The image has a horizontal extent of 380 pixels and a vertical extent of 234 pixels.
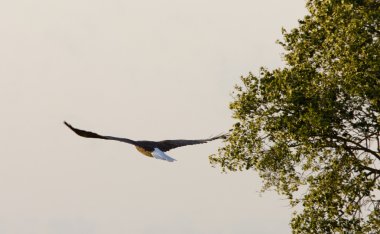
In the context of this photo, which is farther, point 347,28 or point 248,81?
point 248,81

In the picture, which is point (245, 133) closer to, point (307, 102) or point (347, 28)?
point (307, 102)

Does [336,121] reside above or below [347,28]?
below

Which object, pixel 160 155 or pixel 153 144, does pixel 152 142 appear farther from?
pixel 160 155

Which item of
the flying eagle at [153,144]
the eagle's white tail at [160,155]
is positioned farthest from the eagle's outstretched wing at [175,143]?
the eagle's white tail at [160,155]

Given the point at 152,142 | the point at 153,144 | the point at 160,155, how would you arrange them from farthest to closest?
1. the point at 152,142
2. the point at 153,144
3. the point at 160,155

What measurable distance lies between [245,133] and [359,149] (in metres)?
4.89

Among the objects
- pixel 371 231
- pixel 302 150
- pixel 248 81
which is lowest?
pixel 371 231

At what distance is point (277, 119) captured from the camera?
32.9 m

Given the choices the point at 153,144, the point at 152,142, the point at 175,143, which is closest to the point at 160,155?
the point at 153,144

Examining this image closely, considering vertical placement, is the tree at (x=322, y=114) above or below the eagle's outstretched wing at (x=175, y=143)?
above

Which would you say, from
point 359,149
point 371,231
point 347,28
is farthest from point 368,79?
point 371,231

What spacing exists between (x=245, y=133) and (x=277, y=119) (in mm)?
2188

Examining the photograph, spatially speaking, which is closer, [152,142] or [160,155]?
[160,155]

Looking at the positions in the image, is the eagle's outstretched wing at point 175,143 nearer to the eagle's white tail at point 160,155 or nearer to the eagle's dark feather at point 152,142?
the eagle's dark feather at point 152,142
